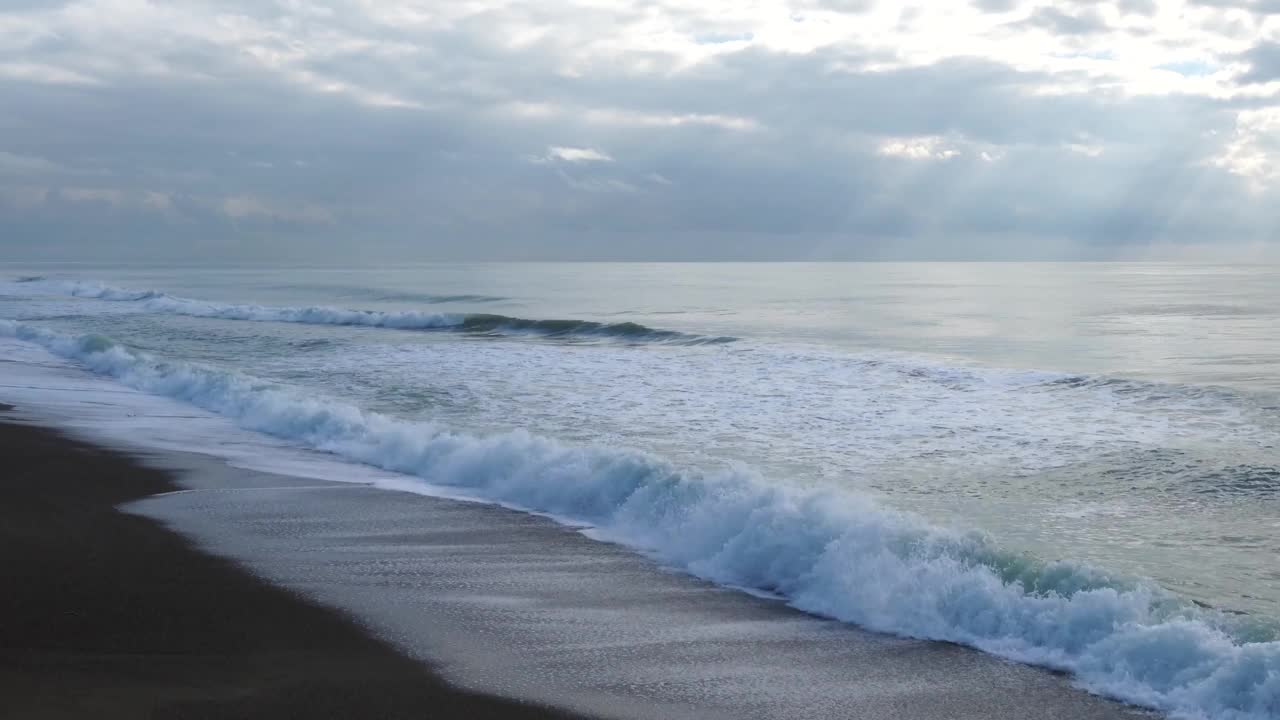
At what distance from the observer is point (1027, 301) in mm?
47969

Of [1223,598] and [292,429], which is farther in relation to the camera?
[292,429]

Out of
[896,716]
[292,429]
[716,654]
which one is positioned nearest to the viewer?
[896,716]

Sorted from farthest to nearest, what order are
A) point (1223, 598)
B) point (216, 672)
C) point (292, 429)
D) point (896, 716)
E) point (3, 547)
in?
point (292, 429), point (3, 547), point (1223, 598), point (216, 672), point (896, 716)

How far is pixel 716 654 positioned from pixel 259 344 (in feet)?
85.5

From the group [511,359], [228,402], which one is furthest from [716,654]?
[511,359]

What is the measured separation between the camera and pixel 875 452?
12.2 m

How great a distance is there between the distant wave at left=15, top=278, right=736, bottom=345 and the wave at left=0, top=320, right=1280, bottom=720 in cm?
1722

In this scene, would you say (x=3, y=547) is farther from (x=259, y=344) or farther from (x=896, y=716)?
(x=259, y=344)

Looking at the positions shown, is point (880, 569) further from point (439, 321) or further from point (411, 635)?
point (439, 321)

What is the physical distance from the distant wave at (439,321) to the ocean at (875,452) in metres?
0.61

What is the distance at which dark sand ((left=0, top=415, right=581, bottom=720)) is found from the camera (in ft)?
17.0

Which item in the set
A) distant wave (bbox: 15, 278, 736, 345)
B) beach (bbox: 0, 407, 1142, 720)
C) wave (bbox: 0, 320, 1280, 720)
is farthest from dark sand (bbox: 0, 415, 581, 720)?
distant wave (bbox: 15, 278, 736, 345)

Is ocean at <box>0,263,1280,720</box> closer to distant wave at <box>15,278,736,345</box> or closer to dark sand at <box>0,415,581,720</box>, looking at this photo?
distant wave at <box>15,278,736,345</box>

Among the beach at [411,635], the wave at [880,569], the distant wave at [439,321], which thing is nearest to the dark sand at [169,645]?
the beach at [411,635]
